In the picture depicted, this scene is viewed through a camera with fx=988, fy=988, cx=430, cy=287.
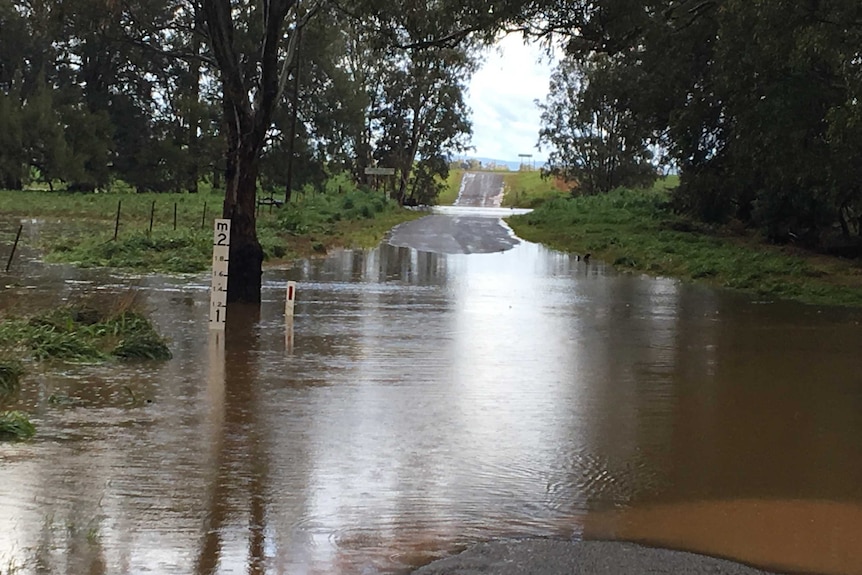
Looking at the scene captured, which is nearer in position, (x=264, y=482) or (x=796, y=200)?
(x=264, y=482)

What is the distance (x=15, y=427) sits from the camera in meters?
7.56

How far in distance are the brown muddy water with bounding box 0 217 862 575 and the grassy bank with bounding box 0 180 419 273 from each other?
7056 millimetres

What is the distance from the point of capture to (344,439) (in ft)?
26.1

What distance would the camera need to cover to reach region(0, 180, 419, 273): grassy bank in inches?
865

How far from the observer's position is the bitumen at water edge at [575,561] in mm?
5246


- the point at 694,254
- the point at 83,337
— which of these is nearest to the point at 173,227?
the point at 694,254

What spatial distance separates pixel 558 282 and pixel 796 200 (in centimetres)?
1073

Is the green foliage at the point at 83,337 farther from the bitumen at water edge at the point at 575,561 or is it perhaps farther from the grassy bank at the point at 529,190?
the grassy bank at the point at 529,190

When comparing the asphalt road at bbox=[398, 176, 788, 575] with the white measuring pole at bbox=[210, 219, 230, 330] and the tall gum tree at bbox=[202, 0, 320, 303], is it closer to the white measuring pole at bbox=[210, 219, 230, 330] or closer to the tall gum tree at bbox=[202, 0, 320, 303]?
the white measuring pole at bbox=[210, 219, 230, 330]

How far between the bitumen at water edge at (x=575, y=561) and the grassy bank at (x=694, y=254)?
14.4m

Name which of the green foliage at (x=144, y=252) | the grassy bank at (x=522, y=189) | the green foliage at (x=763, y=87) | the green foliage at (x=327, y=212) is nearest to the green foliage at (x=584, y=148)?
the grassy bank at (x=522, y=189)

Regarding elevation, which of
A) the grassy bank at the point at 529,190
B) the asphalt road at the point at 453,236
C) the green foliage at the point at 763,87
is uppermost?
the grassy bank at the point at 529,190

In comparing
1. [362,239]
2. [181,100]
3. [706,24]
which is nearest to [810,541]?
[706,24]

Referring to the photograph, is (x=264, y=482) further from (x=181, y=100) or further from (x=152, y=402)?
(x=181, y=100)
